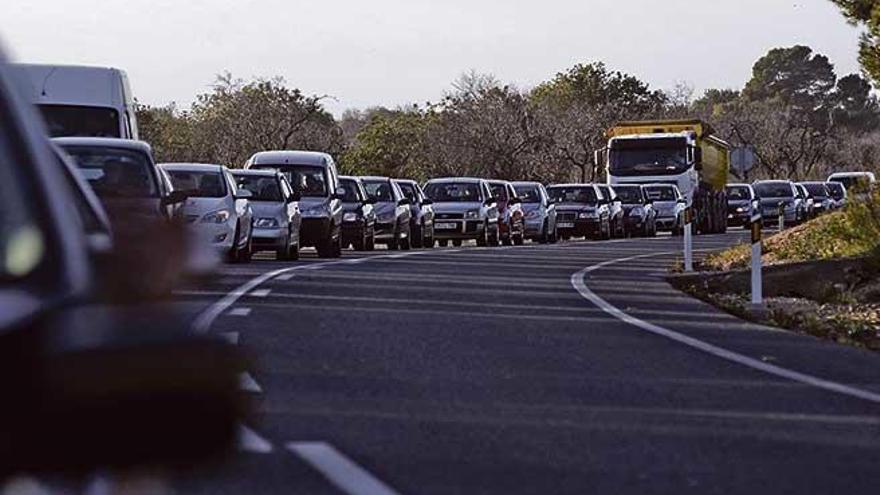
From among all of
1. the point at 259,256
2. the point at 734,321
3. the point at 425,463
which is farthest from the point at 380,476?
the point at 259,256

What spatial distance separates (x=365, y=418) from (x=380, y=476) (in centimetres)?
192

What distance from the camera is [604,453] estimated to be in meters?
7.99

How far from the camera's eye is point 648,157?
54.5 metres

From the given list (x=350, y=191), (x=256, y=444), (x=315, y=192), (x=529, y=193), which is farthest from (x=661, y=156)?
(x=256, y=444)

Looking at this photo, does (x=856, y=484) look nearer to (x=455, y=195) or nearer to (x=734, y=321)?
(x=734, y=321)

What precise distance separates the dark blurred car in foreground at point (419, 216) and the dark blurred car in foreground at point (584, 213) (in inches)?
370

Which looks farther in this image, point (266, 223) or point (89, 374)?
point (266, 223)

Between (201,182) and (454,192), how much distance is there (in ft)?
61.1

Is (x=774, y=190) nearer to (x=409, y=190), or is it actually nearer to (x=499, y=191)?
(x=499, y=191)

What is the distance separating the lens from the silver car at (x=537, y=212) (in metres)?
48.4

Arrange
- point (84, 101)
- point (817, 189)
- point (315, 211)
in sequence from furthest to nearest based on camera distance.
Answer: point (817, 189)
point (315, 211)
point (84, 101)

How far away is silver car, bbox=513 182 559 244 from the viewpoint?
48.4 metres

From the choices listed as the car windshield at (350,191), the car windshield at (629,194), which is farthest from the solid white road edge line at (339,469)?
the car windshield at (629,194)

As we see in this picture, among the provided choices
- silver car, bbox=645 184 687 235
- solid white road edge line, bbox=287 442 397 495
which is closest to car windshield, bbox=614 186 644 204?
silver car, bbox=645 184 687 235
